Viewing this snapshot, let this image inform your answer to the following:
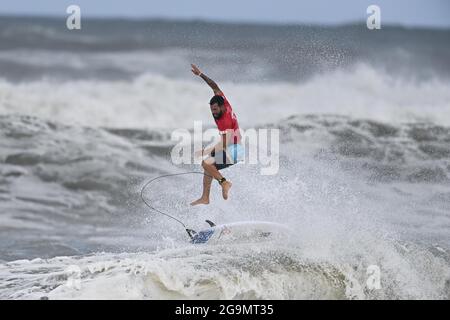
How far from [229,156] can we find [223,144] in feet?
0.42

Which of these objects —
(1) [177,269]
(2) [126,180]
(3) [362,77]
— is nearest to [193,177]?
(2) [126,180]

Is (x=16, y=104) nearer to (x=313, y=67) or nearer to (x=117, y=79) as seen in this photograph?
(x=117, y=79)

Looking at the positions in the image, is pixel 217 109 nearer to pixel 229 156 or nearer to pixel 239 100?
pixel 229 156

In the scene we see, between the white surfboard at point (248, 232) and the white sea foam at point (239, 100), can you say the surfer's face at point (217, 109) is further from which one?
the white sea foam at point (239, 100)

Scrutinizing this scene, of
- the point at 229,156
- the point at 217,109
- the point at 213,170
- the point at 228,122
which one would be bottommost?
the point at 213,170

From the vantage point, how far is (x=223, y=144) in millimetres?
8797

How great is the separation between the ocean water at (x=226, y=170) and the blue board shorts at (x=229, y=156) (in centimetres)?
77

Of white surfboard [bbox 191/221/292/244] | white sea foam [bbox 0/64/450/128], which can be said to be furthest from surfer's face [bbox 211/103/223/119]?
white sea foam [bbox 0/64/450/128]

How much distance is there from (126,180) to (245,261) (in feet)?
19.5

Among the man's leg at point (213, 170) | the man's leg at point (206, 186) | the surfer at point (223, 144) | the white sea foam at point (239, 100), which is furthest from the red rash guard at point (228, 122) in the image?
the white sea foam at point (239, 100)

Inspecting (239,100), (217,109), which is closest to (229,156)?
(217,109)

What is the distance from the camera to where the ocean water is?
27.1 ft

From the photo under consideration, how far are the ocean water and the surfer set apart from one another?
2.27ft

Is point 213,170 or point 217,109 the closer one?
point 217,109
